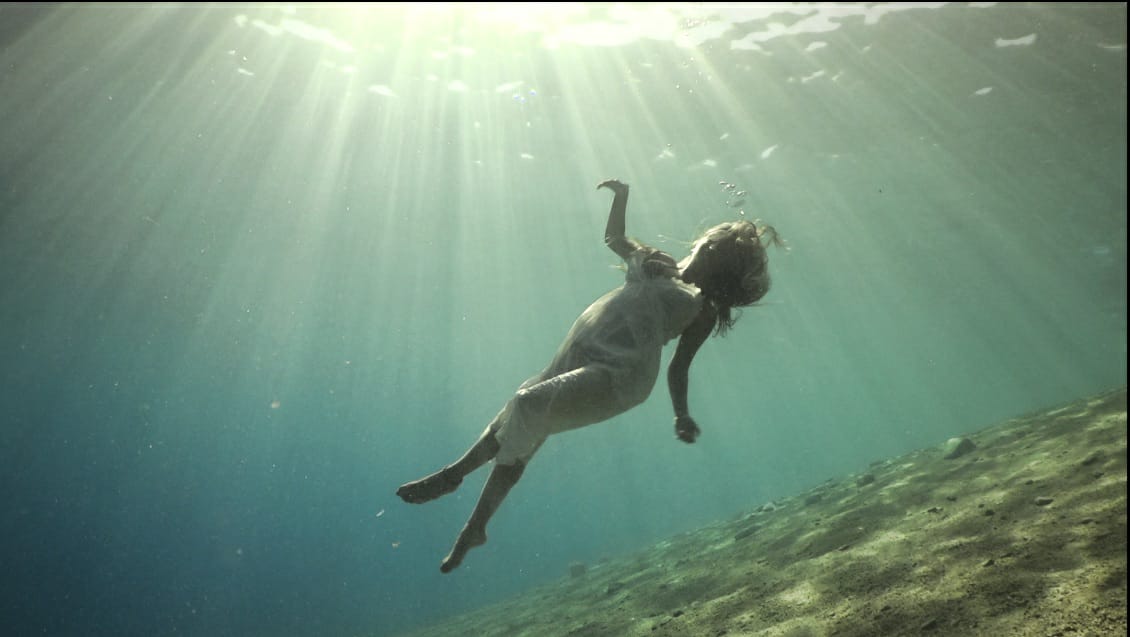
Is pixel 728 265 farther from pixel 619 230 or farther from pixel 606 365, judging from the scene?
pixel 606 365

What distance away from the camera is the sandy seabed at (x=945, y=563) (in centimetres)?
255

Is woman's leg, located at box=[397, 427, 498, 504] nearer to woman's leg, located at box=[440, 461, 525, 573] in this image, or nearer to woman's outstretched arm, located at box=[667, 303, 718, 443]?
woman's leg, located at box=[440, 461, 525, 573]

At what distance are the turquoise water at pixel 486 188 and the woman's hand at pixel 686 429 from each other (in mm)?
2015

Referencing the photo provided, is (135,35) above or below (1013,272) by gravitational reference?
above

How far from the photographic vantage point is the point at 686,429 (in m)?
3.36

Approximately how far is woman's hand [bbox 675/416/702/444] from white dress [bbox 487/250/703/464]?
0.32 m

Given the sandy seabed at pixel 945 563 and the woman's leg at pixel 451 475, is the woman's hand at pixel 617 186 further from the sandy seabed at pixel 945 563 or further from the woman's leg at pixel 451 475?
the sandy seabed at pixel 945 563

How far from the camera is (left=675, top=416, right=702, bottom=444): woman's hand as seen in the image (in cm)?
326

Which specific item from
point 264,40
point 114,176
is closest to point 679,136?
point 264,40

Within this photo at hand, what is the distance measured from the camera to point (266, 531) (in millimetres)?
133875

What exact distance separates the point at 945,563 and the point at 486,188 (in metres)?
21.3

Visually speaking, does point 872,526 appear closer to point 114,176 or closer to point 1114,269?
point 114,176

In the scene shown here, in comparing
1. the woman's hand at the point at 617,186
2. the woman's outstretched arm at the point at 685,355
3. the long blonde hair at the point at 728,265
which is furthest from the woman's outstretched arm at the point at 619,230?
the woman's outstretched arm at the point at 685,355

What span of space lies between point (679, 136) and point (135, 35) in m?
16.6
